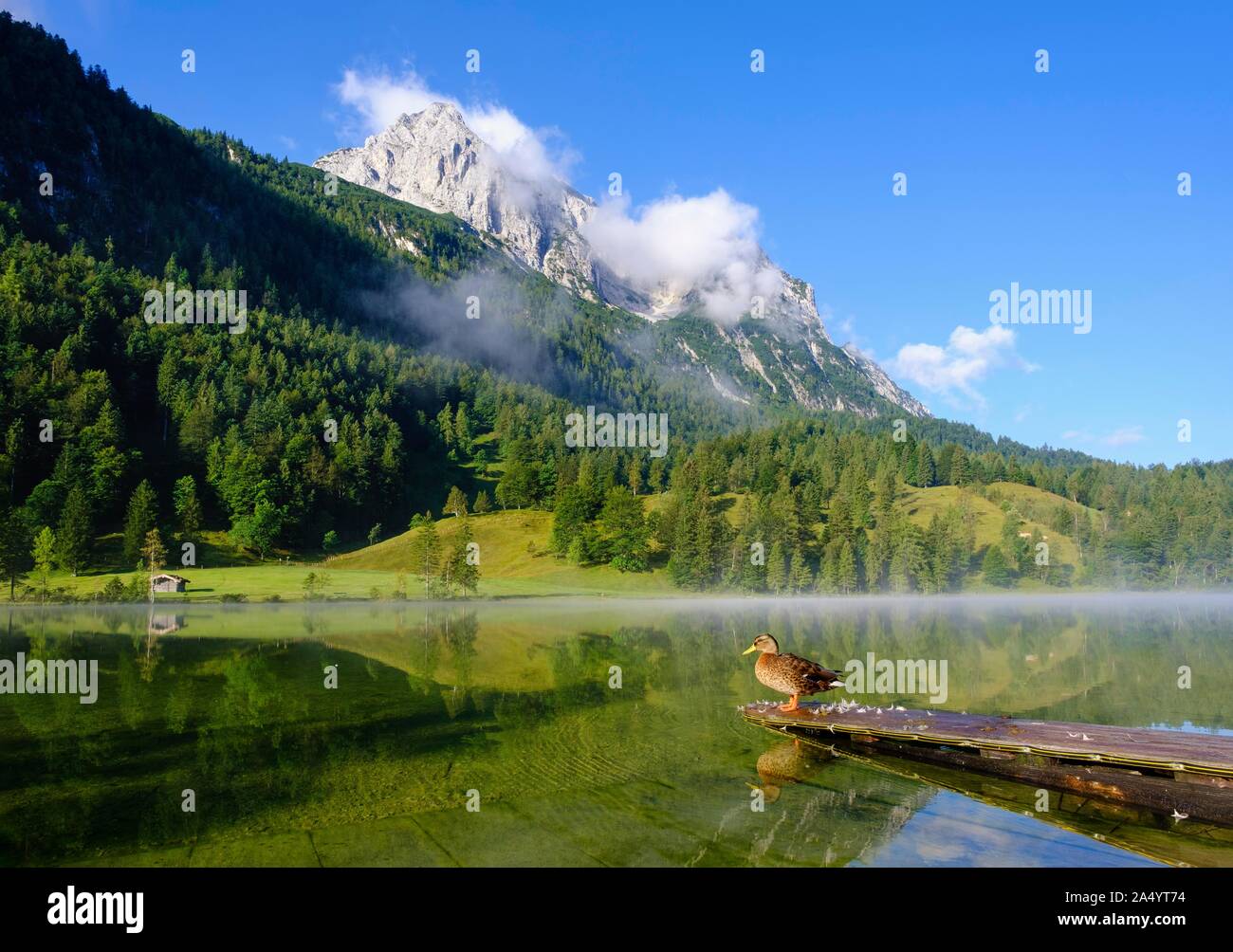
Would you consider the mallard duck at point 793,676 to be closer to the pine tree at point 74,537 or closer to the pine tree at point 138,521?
the pine tree at point 74,537

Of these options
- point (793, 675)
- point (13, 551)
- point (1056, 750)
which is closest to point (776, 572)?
point (793, 675)

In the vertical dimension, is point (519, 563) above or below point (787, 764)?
below

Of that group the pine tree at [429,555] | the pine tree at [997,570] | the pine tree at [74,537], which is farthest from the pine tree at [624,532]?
the pine tree at [74,537]

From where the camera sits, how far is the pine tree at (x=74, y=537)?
101 metres

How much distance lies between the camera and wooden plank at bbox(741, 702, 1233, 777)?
652 inches

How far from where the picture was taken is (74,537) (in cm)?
10125

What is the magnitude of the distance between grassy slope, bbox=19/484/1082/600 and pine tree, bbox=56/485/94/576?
248 centimetres

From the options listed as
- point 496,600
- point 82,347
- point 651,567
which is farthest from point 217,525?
point 651,567

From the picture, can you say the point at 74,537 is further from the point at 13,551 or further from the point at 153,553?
the point at 13,551

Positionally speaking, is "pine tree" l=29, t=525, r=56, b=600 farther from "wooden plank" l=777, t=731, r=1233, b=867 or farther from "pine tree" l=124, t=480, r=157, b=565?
"wooden plank" l=777, t=731, r=1233, b=867

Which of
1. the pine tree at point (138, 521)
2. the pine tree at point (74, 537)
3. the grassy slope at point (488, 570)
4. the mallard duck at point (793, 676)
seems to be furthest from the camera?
the pine tree at point (138, 521)

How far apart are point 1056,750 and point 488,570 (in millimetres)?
119787

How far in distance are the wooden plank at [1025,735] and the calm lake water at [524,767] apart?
140cm
